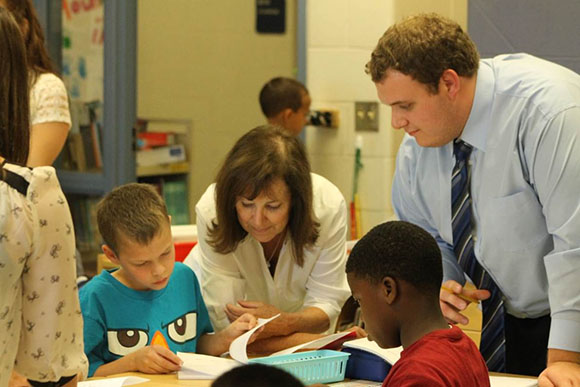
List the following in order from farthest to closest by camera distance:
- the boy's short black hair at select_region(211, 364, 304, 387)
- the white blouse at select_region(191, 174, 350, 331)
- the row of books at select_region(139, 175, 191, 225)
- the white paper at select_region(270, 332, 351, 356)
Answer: the row of books at select_region(139, 175, 191, 225)
the white blouse at select_region(191, 174, 350, 331)
the white paper at select_region(270, 332, 351, 356)
the boy's short black hair at select_region(211, 364, 304, 387)

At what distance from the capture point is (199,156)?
214 inches

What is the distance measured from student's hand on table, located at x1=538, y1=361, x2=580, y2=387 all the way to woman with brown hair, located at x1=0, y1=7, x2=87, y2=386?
105 cm

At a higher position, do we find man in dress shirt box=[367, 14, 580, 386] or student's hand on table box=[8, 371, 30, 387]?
man in dress shirt box=[367, 14, 580, 386]

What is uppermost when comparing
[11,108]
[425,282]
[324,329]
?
[11,108]

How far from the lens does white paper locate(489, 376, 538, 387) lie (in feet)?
7.07

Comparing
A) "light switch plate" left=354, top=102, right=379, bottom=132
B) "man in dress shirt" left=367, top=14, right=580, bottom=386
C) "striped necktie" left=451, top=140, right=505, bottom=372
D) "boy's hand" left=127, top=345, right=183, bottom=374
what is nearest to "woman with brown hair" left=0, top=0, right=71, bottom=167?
"boy's hand" left=127, top=345, right=183, bottom=374

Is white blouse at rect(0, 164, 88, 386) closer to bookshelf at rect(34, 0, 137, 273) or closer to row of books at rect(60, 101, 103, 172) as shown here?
bookshelf at rect(34, 0, 137, 273)

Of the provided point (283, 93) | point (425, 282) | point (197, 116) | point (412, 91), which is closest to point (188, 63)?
point (197, 116)

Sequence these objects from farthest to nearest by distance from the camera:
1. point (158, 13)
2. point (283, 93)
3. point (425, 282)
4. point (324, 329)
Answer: point (158, 13)
point (283, 93)
point (324, 329)
point (425, 282)

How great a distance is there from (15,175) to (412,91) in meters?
1.07

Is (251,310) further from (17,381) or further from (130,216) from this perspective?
(17,381)

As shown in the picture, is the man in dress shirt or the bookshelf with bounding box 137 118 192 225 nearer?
the man in dress shirt

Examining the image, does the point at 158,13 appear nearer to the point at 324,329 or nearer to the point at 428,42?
the point at 324,329

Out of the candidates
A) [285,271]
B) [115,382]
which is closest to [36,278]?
[115,382]
